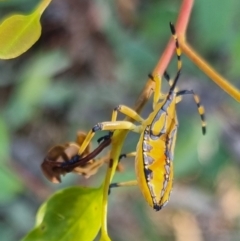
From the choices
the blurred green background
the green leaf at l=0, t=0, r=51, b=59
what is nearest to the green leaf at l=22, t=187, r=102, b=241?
the green leaf at l=0, t=0, r=51, b=59

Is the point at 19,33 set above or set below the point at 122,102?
above

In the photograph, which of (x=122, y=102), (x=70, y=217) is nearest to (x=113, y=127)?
(x=70, y=217)

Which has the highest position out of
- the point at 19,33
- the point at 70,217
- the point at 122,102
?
the point at 19,33

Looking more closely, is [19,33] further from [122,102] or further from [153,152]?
[122,102]

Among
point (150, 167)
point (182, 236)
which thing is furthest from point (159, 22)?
point (150, 167)

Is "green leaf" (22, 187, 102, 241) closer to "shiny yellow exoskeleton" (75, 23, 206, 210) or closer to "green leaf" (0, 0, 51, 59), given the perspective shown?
"shiny yellow exoskeleton" (75, 23, 206, 210)

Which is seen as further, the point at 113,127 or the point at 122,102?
the point at 122,102
